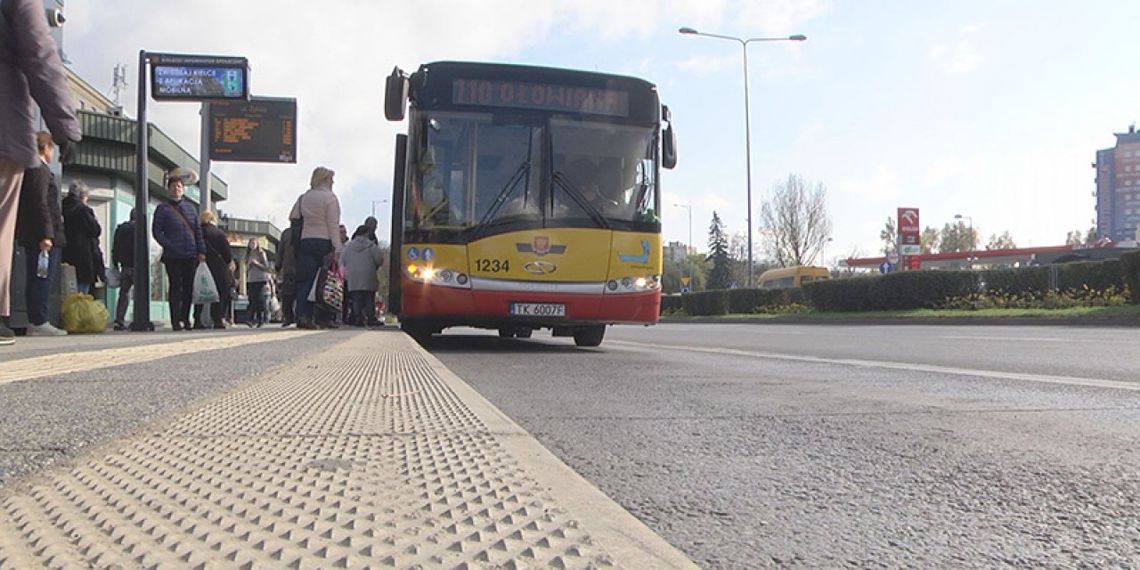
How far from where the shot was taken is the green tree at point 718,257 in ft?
308

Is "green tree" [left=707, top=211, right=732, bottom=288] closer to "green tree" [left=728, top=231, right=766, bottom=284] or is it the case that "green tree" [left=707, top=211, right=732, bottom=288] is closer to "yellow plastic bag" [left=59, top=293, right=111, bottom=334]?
"green tree" [left=728, top=231, right=766, bottom=284]

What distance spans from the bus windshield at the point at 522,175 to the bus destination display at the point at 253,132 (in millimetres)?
19300

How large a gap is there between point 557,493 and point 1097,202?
157908 millimetres

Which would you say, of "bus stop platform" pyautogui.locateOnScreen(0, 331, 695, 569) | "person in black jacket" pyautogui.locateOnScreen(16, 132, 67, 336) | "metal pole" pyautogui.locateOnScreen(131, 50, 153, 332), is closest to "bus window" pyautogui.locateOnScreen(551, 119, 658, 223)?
"person in black jacket" pyautogui.locateOnScreen(16, 132, 67, 336)

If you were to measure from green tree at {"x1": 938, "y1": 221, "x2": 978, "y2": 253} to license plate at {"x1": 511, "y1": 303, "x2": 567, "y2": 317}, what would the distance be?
3484 inches

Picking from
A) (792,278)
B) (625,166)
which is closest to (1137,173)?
(792,278)

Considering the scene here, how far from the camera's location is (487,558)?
106 cm

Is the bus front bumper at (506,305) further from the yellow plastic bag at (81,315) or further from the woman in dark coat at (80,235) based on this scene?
the woman in dark coat at (80,235)

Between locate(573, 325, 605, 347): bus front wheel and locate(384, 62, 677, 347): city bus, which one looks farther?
locate(573, 325, 605, 347): bus front wheel

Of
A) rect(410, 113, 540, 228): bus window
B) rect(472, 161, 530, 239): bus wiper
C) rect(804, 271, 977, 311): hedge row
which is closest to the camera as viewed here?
rect(472, 161, 530, 239): bus wiper

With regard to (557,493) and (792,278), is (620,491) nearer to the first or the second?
(557,493)

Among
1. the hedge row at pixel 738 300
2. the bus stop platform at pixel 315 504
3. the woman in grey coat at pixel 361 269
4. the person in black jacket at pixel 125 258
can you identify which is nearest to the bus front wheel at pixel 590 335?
the woman in grey coat at pixel 361 269

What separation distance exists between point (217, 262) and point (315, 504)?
10966 mm

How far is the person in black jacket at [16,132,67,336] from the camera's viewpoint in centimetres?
664
